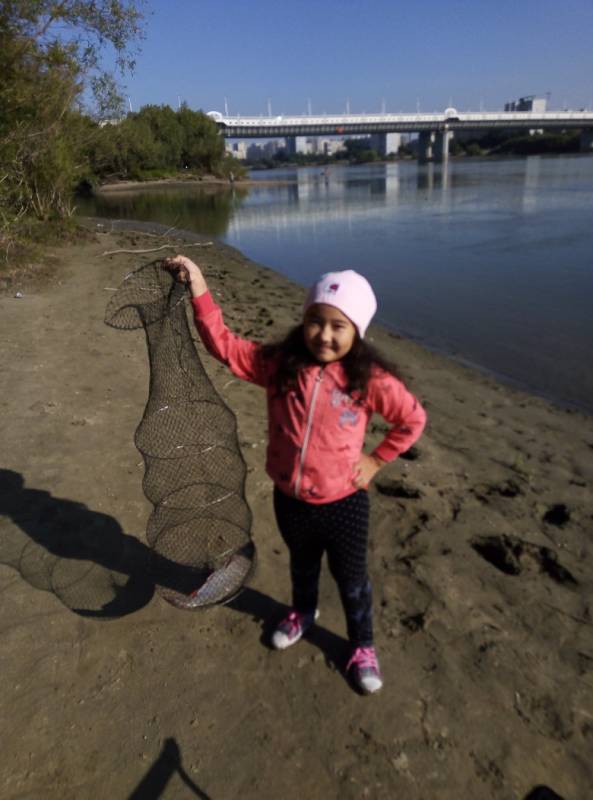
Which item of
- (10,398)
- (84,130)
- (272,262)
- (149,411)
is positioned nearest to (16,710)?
(149,411)

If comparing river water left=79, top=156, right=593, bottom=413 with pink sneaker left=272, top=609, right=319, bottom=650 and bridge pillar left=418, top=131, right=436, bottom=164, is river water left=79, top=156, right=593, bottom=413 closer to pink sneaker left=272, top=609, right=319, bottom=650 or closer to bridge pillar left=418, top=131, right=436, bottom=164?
pink sneaker left=272, top=609, right=319, bottom=650

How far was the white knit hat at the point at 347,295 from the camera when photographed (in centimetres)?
194

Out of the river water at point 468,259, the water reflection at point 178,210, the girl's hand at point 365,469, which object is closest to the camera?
the girl's hand at point 365,469

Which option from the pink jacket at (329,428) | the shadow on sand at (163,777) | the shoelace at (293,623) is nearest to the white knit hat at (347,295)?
the pink jacket at (329,428)

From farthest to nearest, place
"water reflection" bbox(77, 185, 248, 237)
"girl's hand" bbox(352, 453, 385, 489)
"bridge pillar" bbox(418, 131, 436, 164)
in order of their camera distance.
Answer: "bridge pillar" bbox(418, 131, 436, 164) < "water reflection" bbox(77, 185, 248, 237) < "girl's hand" bbox(352, 453, 385, 489)

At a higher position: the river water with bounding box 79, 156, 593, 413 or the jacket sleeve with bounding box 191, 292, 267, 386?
the jacket sleeve with bounding box 191, 292, 267, 386

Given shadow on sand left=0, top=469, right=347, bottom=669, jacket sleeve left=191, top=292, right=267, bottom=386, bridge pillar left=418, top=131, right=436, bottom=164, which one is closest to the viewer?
jacket sleeve left=191, top=292, right=267, bottom=386

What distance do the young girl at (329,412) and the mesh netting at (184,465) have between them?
74cm

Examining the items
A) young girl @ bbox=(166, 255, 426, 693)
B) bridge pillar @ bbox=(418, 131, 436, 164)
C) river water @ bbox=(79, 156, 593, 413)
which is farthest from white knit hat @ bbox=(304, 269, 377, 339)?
bridge pillar @ bbox=(418, 131, 436, 164)

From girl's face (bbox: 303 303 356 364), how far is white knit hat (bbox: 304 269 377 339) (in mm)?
22

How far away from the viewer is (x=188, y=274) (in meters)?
2.27

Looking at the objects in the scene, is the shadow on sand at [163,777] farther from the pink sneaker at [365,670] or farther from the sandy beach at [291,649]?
the pink sneaker at [365,670]

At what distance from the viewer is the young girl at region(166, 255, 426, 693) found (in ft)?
6.61

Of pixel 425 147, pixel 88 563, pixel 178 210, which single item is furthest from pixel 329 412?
pixel 425 147
